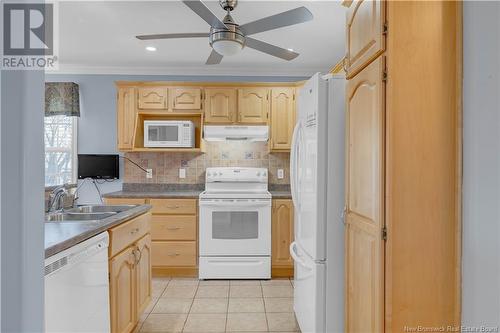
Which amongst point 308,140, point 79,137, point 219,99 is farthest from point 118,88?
point 308,140

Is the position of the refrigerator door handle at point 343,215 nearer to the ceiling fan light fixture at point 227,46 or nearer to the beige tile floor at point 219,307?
the beige tile floor at point 219,307

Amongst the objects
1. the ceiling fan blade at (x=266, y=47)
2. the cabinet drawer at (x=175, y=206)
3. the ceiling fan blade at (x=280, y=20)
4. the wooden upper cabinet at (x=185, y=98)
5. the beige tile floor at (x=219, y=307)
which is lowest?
the beige tile floor at (x=219, y=307)

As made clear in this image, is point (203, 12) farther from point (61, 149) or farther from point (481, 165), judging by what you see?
point (61, 149)

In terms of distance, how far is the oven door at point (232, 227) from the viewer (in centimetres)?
354

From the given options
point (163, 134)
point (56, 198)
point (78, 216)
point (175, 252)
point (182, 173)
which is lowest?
point (175, 252)

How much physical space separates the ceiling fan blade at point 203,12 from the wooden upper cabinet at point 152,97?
194cm

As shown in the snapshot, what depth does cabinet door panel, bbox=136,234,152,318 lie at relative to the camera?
7.46 ft

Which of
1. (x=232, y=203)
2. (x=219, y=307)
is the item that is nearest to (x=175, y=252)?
(x=232, y=203)

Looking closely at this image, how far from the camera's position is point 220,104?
3906 mm

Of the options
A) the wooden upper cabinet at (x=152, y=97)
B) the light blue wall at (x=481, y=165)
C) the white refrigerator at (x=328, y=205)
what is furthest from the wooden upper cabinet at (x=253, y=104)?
the light blue wall at (x=481, y=165)

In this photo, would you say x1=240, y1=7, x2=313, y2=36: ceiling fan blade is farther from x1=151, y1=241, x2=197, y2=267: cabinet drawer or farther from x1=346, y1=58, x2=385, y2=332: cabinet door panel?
x1=151, y1=241, x2=197, y2=267: cabinet drawer

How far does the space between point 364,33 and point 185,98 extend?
2.78 meters

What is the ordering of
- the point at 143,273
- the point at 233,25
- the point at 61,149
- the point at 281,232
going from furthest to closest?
the point at 61,149 → the point at 281,232 → the point at 143,273 → the point at 233,25

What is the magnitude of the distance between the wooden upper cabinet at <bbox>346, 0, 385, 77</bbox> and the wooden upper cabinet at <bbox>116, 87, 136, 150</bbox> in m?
2.95
